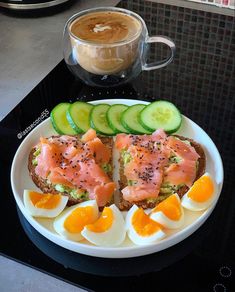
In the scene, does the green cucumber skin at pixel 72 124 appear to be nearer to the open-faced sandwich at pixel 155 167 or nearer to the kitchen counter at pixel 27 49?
the open-faced sandwich at pixel 155 167

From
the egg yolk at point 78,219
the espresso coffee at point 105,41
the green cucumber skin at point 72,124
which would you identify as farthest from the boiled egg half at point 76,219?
the espresso coffee at point 105,41

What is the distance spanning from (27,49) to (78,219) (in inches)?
33.8

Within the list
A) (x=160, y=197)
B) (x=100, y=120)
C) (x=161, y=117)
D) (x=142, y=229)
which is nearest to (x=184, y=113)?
(x=161, y=117)

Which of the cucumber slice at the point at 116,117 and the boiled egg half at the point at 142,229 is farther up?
the boiled egg half at the point at 142,229

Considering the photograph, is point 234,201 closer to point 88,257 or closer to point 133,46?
point 88,257

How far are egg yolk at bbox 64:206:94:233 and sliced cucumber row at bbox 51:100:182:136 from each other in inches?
10.8

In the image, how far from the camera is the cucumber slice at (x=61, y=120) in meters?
1.16

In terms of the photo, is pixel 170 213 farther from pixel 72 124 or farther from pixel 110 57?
pixel 110 57

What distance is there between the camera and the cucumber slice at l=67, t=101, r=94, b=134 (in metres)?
1.15

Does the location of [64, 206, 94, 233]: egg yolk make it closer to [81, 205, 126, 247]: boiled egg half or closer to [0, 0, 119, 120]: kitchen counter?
[81, 205, 126, 247]: boiled egg half

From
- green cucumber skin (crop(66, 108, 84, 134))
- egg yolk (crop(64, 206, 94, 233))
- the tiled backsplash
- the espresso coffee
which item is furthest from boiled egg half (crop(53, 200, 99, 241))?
the tiled backsplash

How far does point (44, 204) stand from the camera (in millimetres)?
934

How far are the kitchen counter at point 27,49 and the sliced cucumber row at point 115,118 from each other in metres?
0.25

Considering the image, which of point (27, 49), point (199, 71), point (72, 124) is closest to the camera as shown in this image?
point (72, 124)
